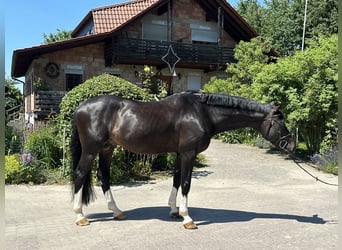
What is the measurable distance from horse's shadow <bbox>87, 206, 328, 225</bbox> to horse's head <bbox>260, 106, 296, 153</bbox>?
1.16 m

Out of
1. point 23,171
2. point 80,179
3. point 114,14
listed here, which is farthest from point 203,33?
point 80,179

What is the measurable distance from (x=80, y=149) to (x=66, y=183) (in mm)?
2905

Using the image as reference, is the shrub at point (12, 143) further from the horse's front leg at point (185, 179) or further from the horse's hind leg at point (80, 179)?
the horse's front leg at point (185, 179)

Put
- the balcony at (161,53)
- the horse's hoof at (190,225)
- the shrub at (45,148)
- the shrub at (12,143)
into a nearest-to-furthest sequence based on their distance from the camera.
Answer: the horse's hoof at (190,225) → the shrub at (45,148) → the shrub at (12,143) → the balcony at (161,53)

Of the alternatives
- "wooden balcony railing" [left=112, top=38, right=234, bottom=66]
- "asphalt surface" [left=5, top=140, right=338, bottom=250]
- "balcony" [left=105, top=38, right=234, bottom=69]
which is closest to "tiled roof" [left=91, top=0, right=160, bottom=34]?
"balcony" [left=105, top=38, right=234, bottom=69]

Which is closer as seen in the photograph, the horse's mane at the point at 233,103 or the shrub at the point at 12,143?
the horse's mane at the point at 233,103

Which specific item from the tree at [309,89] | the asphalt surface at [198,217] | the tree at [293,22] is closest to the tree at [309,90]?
the tree at [309,89]

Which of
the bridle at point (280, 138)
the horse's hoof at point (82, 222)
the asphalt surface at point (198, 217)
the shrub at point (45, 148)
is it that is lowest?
the asphalt surface at point (198, 217)

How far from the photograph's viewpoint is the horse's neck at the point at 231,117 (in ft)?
18.0

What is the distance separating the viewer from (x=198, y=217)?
5809mm

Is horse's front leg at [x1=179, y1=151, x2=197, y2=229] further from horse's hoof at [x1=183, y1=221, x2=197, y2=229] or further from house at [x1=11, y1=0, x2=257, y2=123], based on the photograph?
house at [x1=11, y1=0, x2=257, y2=123]

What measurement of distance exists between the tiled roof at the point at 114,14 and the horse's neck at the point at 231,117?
54.8 ft

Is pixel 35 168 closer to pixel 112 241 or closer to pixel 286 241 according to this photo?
pixel 112 241

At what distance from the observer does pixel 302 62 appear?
11844 millimetres
